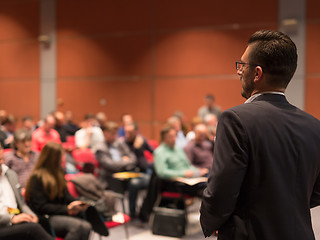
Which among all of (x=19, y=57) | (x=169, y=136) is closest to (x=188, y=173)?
(x=169, y=136)

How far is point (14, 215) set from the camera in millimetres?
3297

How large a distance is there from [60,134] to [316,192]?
651 cm

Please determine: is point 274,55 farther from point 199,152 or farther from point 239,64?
point 199,152

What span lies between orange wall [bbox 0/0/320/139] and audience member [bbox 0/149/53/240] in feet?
16.4

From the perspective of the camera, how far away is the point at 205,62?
8.45 metres

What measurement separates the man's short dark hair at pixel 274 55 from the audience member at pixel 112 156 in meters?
3.98

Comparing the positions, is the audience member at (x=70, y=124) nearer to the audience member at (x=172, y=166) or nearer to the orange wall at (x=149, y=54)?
the orange wall at (x=149, y=54)

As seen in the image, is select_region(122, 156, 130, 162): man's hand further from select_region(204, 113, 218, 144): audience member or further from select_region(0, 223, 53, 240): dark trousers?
select_region(0, 223, 53, 240): dark trousers

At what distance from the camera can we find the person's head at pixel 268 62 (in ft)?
4.67

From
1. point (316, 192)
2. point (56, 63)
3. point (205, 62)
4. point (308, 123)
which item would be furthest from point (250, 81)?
point (56, 63)

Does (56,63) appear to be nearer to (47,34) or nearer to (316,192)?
(47,34)

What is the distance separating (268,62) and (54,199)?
8.99ft

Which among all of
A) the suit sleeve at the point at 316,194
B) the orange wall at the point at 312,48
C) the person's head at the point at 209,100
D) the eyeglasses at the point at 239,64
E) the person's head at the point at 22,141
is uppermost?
the orange wall at the point at 312,48

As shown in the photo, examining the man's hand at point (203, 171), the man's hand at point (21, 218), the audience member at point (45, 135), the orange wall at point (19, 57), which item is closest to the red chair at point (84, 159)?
the audience member at point (45, 135)
